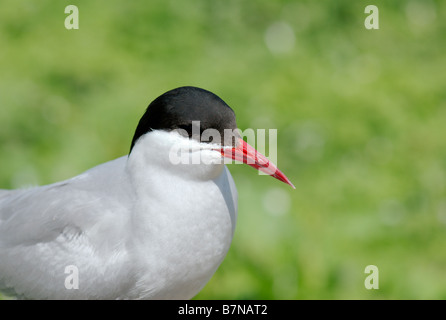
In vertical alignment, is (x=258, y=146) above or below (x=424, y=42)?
below

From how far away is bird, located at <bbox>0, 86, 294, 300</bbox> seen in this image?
1910 mm

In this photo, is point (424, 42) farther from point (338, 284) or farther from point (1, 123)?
point (1, 123)

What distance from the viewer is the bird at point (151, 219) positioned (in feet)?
6.27

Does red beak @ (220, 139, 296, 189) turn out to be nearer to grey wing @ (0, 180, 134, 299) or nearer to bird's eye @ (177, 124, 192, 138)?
bird's eye @ (177, 124, 192, 138)

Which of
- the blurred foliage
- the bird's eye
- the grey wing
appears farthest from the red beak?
the blurred foliage

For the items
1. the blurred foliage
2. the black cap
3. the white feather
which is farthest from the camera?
the blurred foliage

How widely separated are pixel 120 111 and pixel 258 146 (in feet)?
3.94

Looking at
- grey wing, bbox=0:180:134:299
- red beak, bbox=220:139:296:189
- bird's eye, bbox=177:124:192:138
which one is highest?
bird's eye, bbox=177:124:192:138

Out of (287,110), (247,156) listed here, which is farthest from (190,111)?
(287,110)

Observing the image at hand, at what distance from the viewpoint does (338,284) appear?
292 centimetres

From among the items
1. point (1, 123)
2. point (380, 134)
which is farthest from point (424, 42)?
point (1, 123)

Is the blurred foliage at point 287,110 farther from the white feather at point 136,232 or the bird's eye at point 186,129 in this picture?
the bird's eye at point 186,129

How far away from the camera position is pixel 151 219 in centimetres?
197

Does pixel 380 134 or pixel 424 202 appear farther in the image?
pixel 380 134
